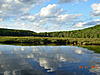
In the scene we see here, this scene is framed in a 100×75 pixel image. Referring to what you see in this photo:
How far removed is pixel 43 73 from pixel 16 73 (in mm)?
5184

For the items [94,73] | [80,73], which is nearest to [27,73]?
[80,73]

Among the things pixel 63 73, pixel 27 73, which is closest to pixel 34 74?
pixel 27 73

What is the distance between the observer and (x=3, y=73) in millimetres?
33125

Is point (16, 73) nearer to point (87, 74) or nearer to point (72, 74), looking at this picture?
point (72, 74)

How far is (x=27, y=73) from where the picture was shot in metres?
33.7

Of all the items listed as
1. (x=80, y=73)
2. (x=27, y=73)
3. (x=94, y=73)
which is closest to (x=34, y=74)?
(x=27, y=73)

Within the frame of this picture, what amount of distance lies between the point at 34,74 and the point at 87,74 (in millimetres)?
10177

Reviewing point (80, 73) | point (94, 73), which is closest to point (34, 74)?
point (80, 73)

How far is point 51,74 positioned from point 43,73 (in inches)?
72.7

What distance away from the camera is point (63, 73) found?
34156 mm

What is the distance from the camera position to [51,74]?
33.2m

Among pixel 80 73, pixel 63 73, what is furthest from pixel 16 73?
pixel 80 73

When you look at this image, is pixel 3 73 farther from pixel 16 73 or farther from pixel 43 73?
pixel 43 73

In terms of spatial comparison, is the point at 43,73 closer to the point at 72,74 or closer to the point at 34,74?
the point at 34,74
